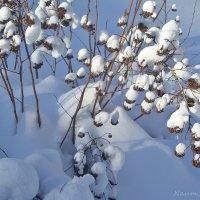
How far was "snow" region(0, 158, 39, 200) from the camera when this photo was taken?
1.26 metres

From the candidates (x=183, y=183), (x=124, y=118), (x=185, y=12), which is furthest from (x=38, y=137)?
(x=185, y=12)

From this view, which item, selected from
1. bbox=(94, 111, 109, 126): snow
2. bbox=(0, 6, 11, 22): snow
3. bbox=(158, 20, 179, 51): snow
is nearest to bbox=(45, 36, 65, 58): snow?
bbox=(0, 6, 11, 22): snow

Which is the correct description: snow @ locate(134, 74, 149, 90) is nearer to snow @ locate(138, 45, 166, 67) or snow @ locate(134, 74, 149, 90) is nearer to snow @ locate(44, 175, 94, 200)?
snow @ locate(138, 45, 166, 67)

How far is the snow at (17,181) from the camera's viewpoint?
4.13 feet

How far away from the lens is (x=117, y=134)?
2.27 meters

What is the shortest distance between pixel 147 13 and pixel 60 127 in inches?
34.6

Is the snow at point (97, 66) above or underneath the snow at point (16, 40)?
underneath

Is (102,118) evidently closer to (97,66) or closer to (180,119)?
(97,66)

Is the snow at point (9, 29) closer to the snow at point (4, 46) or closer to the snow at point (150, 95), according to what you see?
the snow at point (4, 46)

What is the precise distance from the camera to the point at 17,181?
4.16 ft

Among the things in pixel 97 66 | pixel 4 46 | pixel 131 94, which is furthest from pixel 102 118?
pixel 4 46

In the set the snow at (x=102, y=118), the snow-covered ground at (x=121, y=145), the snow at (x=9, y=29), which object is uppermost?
the snow at (x=9, y=29)

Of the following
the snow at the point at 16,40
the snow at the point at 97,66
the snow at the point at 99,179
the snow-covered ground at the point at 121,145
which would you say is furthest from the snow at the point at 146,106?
the snow at the point at 16,40

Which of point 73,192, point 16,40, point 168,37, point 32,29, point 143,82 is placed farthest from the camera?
point 143,82
